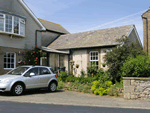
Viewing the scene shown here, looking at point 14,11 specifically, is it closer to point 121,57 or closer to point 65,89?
point 65,89

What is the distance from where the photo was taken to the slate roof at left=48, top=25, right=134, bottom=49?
17.2 m

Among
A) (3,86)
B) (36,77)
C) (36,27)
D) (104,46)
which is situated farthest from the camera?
(36,27)

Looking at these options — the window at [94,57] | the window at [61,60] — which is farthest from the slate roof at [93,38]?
the window at [61,60]

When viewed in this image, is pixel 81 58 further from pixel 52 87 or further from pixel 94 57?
pixel 52 87

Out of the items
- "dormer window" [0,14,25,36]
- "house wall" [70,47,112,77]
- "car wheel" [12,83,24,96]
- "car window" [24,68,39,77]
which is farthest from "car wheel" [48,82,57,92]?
"house wall" [70,47,112,77]

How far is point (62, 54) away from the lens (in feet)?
63.3

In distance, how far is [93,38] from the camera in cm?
1884

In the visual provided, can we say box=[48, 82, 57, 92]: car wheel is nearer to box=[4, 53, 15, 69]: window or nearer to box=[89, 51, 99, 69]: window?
box=[4, 53, 15, 69]: window

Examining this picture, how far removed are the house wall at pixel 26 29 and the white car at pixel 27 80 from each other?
5.30m

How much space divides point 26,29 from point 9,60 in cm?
343

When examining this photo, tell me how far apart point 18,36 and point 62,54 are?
17.6ft

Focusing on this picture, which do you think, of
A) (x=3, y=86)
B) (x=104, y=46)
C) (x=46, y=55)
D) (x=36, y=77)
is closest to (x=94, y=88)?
(x=36, y=77)

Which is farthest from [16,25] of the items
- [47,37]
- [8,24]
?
[47,37]

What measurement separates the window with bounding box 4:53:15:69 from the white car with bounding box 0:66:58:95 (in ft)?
15.9
